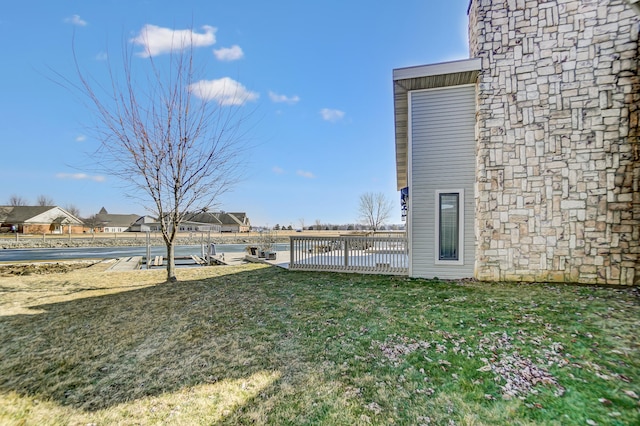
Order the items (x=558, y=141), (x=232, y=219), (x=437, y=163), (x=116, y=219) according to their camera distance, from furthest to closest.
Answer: (x=116, y=219) < (x=232, y=219) < (x=437, y=163) < (x=558, y=141)

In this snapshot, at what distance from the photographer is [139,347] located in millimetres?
4199

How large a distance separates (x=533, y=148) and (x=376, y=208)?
3278 centimetres

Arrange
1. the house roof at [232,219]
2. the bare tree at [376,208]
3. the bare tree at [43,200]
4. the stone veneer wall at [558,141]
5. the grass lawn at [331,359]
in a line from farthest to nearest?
the bare tree at [43,200] < the house roof at [232,219] < the bare tree at [376,208] < the stone veneer wall at [558,141] < the grass lawn at [331,359]

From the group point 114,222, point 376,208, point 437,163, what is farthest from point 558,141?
point 114,222

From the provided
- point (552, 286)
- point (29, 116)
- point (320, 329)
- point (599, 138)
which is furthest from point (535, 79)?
point (29, 116)

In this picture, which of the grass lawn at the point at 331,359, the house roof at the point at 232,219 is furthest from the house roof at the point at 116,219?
the grass lawn at the point at 331,359

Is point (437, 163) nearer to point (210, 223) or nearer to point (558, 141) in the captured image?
point (558, 141)

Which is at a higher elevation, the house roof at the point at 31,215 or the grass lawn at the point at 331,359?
the house roof at the point at 31,215

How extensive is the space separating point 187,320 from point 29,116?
11.1m

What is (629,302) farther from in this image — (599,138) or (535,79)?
(535,79)

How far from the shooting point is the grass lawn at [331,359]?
2.71 m

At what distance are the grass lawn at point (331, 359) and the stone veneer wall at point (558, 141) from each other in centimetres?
100

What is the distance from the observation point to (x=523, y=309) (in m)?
4.97

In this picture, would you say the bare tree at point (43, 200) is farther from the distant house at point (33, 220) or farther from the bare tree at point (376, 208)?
the bare tree at point (376, 208)
